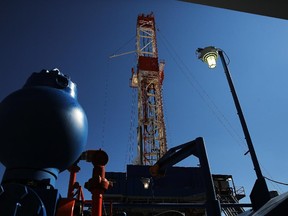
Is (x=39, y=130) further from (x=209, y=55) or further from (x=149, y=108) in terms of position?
(x=149, y=108)

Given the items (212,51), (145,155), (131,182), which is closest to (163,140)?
(145,155)

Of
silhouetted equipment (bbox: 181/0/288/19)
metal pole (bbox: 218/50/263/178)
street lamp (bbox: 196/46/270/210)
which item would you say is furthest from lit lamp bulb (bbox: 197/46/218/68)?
silhouetted equipment (bbox: 181/0/288/19)

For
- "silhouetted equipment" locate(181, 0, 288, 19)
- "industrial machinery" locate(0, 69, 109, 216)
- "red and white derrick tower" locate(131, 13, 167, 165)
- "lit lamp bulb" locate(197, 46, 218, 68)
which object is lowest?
"industrial machinery" locate(0, 69, 109, 216)

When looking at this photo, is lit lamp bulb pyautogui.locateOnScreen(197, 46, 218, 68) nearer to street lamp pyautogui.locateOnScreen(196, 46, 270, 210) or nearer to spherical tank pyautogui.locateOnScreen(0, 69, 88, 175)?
street lamp pyautogui.locateOnScreen(196, 46, 270, 210)

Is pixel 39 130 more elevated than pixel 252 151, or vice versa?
pixel 39 130

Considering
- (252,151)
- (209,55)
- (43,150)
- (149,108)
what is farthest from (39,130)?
(149,108)

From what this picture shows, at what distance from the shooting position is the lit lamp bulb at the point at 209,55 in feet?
15.4

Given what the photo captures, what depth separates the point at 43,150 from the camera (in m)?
2.84

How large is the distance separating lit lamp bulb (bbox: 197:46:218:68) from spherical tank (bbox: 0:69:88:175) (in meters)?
2.94

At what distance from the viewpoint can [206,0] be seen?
272 cm

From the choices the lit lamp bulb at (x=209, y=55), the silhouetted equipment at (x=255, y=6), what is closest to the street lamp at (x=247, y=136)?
the lit lamp bulb at (x=209, y=55)

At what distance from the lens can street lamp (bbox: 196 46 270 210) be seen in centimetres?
297

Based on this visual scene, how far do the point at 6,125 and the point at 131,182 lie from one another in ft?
62.6

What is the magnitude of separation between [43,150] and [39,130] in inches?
10.0
